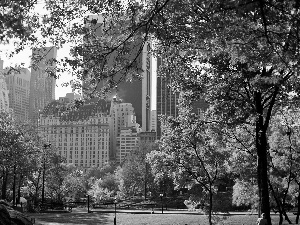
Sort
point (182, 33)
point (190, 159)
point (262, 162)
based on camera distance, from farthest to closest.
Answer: point (190, 159) → point (262, 162) → point (182, 33)

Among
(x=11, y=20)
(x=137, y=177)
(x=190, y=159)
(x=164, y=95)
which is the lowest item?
(x=137, y=177)

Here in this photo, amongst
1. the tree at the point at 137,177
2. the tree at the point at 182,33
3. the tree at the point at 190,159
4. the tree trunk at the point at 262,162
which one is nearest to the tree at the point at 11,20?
the tree at the point at 182,33

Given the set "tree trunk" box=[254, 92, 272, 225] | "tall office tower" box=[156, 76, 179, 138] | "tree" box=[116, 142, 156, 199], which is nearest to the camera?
"tree trunk" box=[254, 92, 272, 225]

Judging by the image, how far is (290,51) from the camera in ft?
26.1

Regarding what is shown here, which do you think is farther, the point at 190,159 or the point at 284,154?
the point at 284,154

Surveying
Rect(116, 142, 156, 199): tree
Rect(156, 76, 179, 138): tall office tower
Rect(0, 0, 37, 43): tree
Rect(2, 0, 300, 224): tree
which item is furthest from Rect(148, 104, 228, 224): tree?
Rect(116, 142, 156, 199): tree

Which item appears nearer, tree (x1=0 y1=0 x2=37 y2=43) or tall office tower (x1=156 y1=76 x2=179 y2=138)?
tree (x1=0 y1=0 x2=37 y2=43)

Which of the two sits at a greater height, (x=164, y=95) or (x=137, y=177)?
(x=164, y=95)

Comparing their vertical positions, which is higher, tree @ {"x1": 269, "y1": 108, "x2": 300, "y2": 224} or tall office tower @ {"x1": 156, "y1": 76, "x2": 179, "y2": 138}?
tall office tower @ {"x1": 156, "y1": 76, "x2": 179, "y2": 138}

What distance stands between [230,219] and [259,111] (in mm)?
15447

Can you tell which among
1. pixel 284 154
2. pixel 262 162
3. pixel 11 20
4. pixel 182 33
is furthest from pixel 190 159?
pixel 11 20

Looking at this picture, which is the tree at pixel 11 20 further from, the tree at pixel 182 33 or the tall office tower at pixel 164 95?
the tall office tower at pixel 164 95

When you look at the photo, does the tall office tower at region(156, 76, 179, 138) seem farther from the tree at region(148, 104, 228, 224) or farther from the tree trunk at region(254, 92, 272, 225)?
the tree trunk at region(254, 92, 272, 225)

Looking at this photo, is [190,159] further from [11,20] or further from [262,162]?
[11,20]
